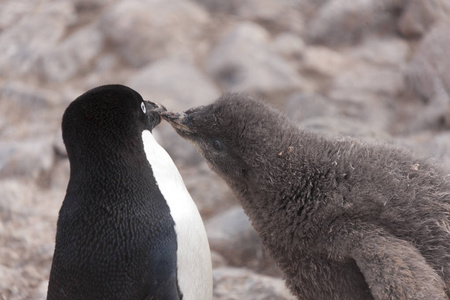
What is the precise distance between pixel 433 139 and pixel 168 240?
2.34 m

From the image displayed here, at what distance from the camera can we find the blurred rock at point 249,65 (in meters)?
5.06

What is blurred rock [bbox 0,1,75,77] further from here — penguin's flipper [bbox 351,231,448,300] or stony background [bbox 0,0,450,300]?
penguin's flipper [bbox 351,231,448,300]

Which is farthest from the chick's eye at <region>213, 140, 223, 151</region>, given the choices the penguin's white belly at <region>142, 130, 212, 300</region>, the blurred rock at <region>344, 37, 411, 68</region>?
the blurred rock at <region>344, 37, 411, 68</region>

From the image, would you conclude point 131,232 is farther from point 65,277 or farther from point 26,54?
point 26,54

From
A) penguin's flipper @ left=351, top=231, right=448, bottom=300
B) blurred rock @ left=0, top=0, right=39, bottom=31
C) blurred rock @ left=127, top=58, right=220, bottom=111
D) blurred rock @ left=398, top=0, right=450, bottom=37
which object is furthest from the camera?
blurred rock @ left=0, top=0, right=39, bottom=31

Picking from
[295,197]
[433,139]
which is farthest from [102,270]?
[433,139]

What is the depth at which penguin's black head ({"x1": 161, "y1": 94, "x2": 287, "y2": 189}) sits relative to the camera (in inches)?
95.3

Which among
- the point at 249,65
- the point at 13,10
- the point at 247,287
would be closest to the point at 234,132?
the point at 247,287

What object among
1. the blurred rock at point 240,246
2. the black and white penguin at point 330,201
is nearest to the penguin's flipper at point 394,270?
the black and white penguin at point 330,201

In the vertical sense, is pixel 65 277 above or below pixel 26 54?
below

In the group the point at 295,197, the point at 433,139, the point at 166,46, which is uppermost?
the point at 166,46

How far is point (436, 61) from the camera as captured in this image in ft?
15.7

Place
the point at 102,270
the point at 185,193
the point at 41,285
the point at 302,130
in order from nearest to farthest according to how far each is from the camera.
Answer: the point at 102,270
the point at 185,193
the point at 302,130
the point at 41,285

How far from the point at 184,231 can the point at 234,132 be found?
49 centimetres
